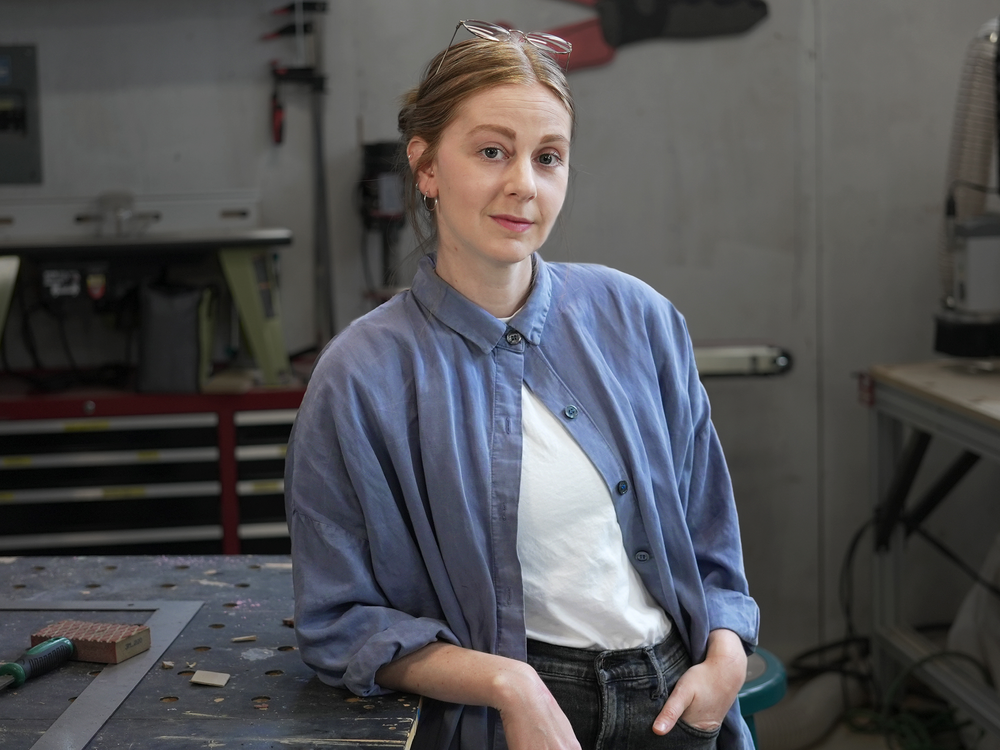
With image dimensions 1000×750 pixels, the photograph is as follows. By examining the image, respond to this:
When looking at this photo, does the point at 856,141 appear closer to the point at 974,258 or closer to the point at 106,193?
the point at 974,258

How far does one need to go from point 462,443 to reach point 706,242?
7.09ft

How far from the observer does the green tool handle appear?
3.69 feet

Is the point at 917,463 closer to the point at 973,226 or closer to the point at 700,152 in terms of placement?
the point at 973,226

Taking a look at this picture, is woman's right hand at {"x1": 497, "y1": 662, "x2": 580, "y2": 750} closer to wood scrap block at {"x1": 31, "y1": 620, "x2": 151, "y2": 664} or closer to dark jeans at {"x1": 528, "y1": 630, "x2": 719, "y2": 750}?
dark jeans at {"x1": 528, "y1": 630, "x2": 719, "y2": 750}

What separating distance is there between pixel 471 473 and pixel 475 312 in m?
0.20

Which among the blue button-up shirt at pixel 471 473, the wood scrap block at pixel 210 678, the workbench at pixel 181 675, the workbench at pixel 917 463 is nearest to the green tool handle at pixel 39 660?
the workbench at pixel 181 675

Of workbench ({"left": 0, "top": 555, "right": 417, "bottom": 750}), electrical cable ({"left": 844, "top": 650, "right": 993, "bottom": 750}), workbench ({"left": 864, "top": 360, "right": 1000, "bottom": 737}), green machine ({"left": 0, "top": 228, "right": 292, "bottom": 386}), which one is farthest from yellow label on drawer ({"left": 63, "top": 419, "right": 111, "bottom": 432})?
electrical cable ({"left": 844, "top": 650, "right": 993, "bottom": 750})

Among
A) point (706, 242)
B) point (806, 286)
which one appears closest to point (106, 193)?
point (706, 242)

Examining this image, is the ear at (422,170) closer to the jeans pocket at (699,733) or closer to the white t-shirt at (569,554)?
the white t-shirt at (569,554)

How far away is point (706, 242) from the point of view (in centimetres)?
315

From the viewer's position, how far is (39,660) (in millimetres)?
1148

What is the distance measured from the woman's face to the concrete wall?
1.82 meters

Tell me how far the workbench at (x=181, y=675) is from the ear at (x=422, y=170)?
593 mm

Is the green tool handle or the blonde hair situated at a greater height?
the blonde hair
